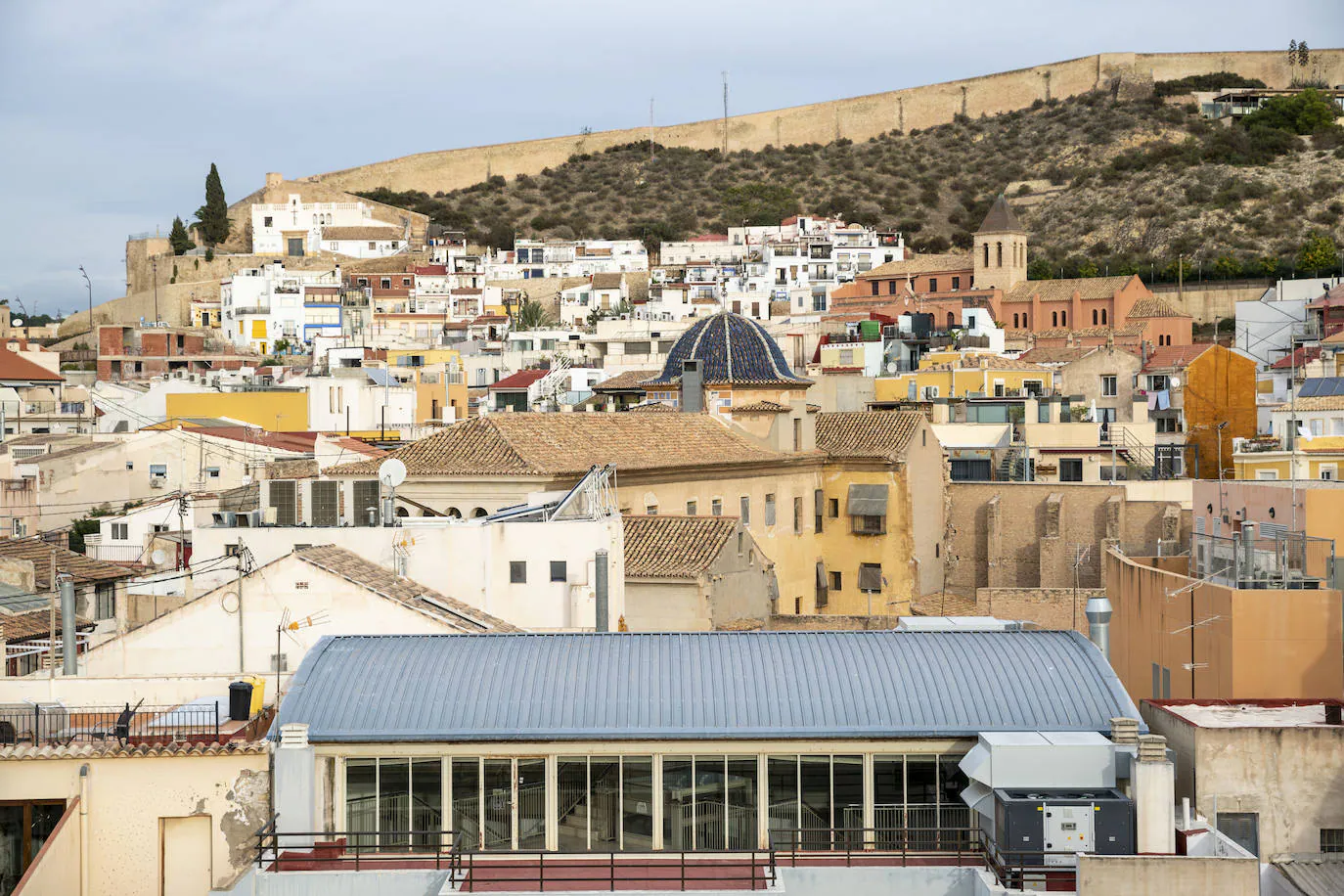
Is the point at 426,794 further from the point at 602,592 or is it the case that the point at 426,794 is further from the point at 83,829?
the point at 602,592

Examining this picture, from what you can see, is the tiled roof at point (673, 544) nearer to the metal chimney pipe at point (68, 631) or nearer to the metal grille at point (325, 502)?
the metal grille at point (325, 502)

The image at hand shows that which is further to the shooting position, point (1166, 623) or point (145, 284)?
point (145, 284)

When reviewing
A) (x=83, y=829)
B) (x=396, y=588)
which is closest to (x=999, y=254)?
(x=396, y=588)

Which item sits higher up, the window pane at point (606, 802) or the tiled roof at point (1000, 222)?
the tiled roof at point (1000, 222)

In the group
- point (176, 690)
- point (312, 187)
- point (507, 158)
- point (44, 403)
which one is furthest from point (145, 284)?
point (176, 690)

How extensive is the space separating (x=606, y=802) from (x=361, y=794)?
1917mm

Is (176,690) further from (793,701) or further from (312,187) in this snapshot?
(312,187)

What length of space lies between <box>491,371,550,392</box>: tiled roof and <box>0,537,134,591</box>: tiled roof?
3015cm

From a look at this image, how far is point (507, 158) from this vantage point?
127625 mm

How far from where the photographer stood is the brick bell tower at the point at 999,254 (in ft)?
260

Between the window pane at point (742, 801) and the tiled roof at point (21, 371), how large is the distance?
47.8 meters

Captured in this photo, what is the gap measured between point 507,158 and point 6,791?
11697 centimetres

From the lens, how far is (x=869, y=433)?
37.2 metres

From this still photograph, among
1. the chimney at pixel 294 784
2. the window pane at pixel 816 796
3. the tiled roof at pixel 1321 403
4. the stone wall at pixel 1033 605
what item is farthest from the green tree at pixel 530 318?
the window pane at pixel 816 796
